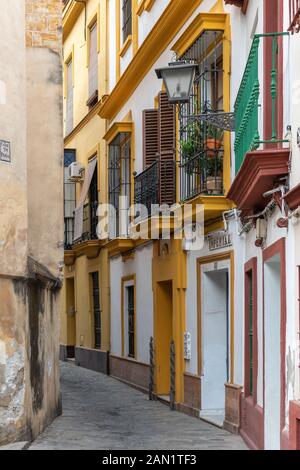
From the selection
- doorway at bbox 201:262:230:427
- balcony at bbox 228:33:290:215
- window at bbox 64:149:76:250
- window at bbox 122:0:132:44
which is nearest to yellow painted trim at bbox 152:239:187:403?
doorway at bbox 201:262:230:427

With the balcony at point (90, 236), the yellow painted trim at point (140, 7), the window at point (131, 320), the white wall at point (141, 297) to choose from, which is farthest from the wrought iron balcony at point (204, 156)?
the balcony at point (90, 236)

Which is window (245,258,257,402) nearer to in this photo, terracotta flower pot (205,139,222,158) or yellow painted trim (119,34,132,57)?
terracotta flower pot (205,139,222,158)

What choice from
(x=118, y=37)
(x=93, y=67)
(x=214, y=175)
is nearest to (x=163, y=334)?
(x=214, y=175)

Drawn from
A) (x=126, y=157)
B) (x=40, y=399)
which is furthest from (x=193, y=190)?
(x=126, y=157)

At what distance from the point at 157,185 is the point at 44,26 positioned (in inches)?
139

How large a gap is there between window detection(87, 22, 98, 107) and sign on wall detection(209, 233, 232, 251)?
1141cm

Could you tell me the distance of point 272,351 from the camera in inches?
448

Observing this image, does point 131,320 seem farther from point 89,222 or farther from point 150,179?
point 150,179

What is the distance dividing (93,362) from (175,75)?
46.7ft

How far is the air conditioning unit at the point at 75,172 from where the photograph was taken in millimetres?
27828

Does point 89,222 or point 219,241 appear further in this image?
point 89,222

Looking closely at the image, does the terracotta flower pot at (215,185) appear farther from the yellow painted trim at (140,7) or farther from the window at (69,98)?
the window at (69,98)

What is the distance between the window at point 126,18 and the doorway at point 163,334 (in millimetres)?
6408

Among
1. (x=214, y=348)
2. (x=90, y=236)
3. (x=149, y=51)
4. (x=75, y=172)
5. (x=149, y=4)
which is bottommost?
(x=214, y=348)
